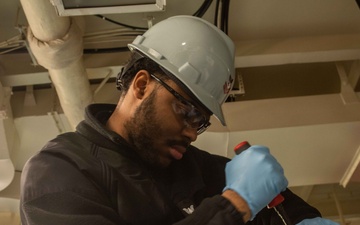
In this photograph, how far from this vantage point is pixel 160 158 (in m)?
1.14

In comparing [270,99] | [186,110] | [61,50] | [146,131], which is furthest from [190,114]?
[270,99]

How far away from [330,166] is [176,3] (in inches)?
44.3

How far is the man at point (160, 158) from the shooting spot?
3.07 ft

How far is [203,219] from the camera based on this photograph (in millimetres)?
910

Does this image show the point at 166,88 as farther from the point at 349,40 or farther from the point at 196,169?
the point at 349,40

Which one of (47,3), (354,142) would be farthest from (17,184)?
(354,142)

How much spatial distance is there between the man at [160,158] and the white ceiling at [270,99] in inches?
25.9

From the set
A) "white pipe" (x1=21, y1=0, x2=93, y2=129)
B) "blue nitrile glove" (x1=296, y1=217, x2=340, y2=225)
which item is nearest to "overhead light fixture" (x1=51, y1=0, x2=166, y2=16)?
"white pipe" (x1=21, y1=0, x2=93, y2=129)

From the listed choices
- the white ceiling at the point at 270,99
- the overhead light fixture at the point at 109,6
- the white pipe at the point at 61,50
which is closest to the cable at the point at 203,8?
the white ceiling at the point at 270,99

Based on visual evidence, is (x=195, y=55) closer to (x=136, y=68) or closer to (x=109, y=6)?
(x=136, y=68)

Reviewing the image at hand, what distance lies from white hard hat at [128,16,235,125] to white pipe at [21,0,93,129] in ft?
1.29

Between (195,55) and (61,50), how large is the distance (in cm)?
61

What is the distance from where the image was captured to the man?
3.07ft

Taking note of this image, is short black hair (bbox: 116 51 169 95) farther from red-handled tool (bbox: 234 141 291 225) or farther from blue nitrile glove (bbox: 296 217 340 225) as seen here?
blue nitrile glove (bbox: 296 217 340 225)
